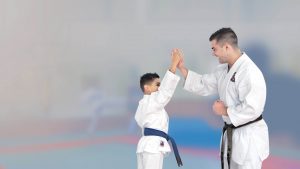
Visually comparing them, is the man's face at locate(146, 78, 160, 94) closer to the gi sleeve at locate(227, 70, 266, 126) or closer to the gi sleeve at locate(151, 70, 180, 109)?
the gi sleeve at locate(151, 70, 180, 109)

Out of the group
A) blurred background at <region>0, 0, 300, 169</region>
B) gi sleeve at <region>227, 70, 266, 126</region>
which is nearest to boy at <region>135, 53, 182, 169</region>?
gi sleeve at <region>227, 70, 266, 126</region>

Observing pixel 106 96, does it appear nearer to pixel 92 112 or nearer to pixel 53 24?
pixel 92 112

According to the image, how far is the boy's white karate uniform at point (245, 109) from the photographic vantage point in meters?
3.14

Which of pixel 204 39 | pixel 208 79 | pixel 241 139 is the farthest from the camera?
pixel 204 39

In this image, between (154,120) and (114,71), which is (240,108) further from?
(114,71)

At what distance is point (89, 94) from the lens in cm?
609

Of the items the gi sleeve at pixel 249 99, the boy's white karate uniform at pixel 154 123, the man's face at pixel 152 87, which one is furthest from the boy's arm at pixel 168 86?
the gi sleeve at pixel 249 99

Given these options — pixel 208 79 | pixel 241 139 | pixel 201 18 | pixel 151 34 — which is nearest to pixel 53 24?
pixel 151 34

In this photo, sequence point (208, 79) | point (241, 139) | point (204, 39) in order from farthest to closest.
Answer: point (204, 39)
point (208, 79)
point (241, 139)

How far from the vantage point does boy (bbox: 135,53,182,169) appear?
11.9 ft

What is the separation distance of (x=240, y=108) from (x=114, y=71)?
3.01 m

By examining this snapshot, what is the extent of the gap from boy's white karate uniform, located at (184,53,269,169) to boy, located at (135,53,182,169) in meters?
0.43

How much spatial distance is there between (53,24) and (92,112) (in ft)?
3.54

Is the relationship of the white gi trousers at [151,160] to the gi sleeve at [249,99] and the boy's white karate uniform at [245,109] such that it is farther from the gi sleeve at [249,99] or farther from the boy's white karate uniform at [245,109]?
the gi sleeve at [249,99]
